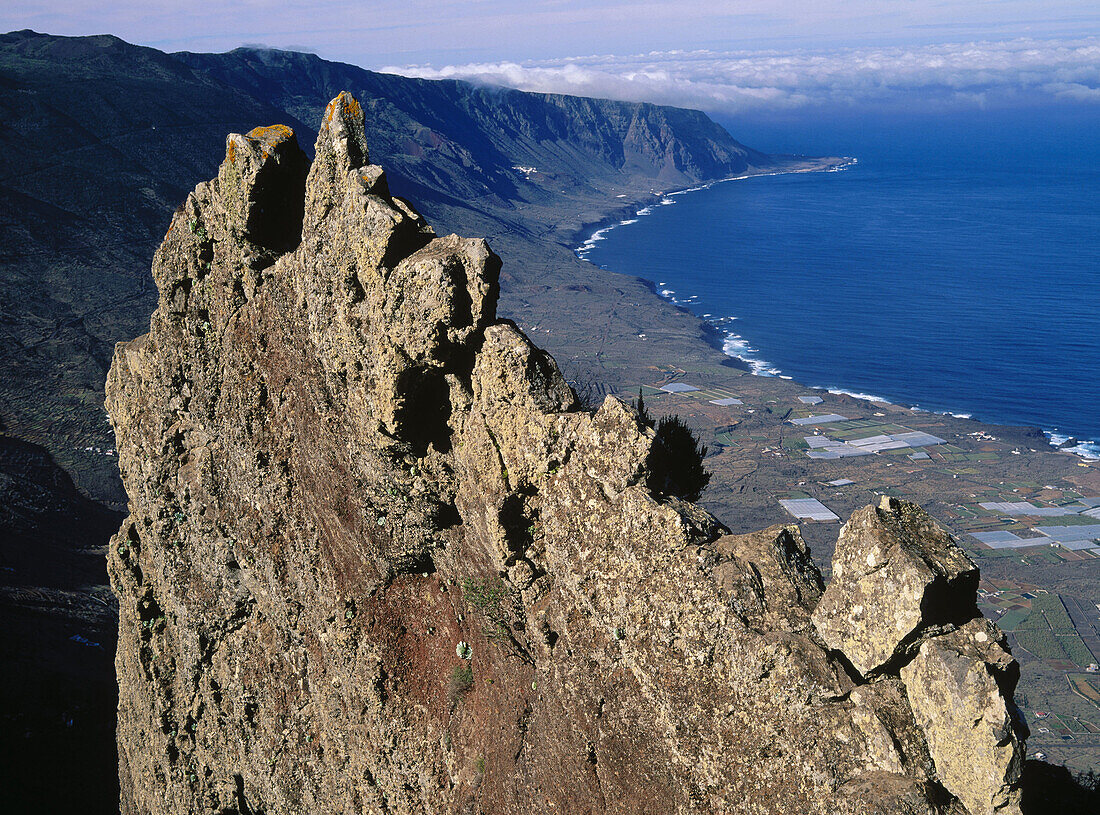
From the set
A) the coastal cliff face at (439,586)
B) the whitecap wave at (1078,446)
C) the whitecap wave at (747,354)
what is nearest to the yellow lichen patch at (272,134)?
the coastal cliff face at (439,586)

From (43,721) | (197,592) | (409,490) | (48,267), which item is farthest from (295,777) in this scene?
(48,267)

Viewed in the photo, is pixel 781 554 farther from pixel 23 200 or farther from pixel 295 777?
pixel 23 200

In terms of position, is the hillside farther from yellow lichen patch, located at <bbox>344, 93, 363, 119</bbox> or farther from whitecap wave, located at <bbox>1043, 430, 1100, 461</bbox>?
whitecap wave, located at <bbox>1043, 430, 1100, 461</bbox>

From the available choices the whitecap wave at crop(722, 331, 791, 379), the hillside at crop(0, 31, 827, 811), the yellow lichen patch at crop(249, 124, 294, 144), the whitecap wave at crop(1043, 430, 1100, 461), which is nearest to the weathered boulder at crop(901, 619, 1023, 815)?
the yellow lichen patch at crop(249, 124, 294, 144)

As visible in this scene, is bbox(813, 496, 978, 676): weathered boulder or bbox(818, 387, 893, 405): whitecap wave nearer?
bbox(813, 496, 978, 676): weathered boulder

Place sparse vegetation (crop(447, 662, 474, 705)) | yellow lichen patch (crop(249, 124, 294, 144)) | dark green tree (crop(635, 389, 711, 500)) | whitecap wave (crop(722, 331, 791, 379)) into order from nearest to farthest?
dark green tree (crop(635, 389, 711, 500)) → sparse vegetation (crop(447, 662, 474, 705)) → yellow lichen patch (crop(249, 124, 294, 144)) → whitecap wave (crop(722, 331, 791, 379))

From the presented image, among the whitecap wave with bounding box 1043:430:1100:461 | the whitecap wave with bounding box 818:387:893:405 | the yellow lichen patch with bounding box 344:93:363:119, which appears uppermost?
the yellow lichen patch with bounding box 344:93:363:119

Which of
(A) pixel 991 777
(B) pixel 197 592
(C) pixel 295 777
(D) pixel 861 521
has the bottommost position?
(C) pixel 295 777
